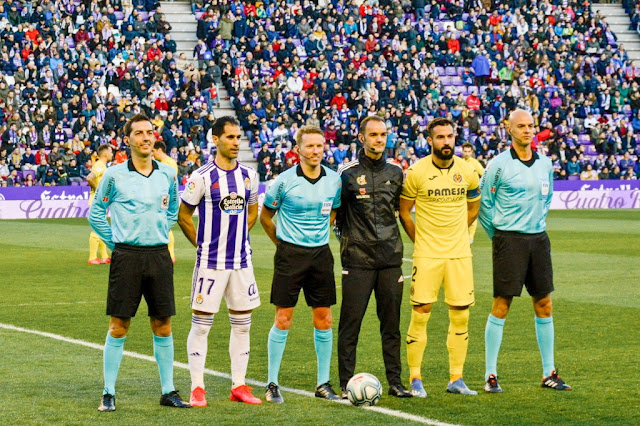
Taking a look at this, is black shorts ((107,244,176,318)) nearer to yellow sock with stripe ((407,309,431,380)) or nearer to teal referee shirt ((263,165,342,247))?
teal referee shirt ((263,165,342,247))

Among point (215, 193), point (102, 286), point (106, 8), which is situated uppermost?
point (106, 8)

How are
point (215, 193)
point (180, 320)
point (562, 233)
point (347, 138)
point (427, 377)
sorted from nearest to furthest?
point (215, 193) < point (427, 377) < point (180, 320) < point (562, 233) < point (347, 138)

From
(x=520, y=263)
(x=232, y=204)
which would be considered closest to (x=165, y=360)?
(x=232, y=204)

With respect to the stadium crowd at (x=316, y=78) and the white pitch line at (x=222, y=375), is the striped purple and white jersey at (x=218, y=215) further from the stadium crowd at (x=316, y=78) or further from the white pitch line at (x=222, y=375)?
the stadium crowd at (x=316, y=78)

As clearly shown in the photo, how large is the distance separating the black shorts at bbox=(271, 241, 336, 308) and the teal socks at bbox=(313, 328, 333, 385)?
0.75 feet

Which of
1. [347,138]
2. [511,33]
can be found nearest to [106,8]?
[347,138]

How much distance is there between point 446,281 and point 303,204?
129 cm

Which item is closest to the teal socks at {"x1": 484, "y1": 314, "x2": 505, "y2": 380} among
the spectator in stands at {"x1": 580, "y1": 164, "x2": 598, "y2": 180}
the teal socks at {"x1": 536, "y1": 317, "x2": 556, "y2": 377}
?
the teal socks at {"x1": 536, "y1": 317, "x2": 556, "y2": 377}

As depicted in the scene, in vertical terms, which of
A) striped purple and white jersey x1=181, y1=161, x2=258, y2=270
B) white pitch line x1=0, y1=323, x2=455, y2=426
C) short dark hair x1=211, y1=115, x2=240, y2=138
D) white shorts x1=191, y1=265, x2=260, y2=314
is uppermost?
short dark hair x1=211, y1=115, x2=240, y2=138

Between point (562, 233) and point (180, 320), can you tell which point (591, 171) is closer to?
point (562, 233)

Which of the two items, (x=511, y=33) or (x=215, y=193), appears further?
(x=511, y=33)

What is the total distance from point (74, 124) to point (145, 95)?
299cm

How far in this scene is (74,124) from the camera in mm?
34438

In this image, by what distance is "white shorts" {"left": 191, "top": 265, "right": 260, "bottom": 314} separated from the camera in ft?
27.9
